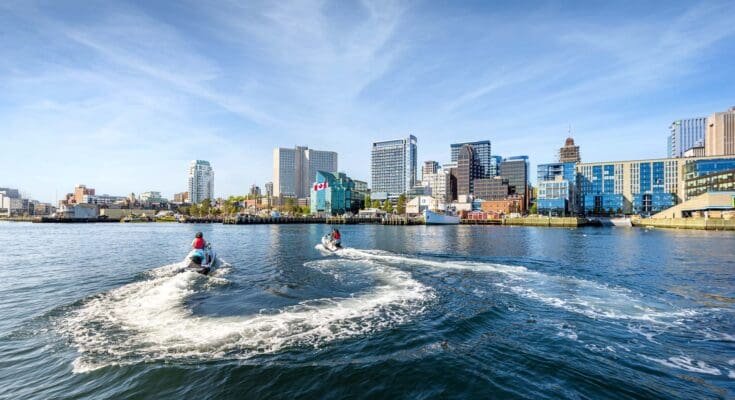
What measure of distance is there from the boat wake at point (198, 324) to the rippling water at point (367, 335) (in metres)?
0.09

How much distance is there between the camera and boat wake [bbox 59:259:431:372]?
1107 cm

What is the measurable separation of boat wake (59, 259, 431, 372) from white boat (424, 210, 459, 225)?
110936 mm

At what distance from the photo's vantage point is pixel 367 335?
12.6 m

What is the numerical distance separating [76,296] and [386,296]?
659 inches

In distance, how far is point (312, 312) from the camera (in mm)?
15344

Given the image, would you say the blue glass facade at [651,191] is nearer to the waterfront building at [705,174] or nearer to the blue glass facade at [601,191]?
the blue glass facade at [601,191]

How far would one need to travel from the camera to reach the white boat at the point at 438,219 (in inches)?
5089

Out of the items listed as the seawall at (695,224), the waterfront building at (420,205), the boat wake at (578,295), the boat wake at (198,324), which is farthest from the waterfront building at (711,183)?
the boat wake at (198,324)

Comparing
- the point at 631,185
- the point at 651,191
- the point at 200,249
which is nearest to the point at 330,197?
the point at 631,185

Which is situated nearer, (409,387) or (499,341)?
(409,387)

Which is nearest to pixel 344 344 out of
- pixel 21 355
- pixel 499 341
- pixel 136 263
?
pixel 499 341

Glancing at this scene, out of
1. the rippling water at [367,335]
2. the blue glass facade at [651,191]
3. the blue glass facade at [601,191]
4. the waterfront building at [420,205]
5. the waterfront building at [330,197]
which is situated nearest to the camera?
the rippling water at [367,335]

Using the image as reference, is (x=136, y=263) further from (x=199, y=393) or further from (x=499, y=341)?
(x=499, y=341)

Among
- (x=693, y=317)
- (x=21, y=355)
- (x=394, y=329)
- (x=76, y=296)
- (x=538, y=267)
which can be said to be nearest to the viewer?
(x=21, y=355)
